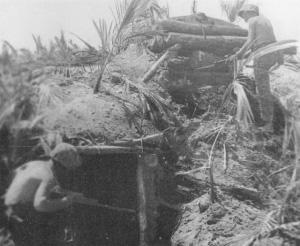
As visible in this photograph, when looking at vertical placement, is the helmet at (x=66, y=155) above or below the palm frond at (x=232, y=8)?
below

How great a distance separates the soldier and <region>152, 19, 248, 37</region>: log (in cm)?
53

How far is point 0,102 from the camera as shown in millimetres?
3922

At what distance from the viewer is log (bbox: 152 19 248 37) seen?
6.16 metres

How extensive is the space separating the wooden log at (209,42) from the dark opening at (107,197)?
2292mm

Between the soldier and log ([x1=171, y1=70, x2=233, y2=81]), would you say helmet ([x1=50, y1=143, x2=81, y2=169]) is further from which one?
the soldier

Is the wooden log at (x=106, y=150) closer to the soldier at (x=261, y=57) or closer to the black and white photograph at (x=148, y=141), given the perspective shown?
the black and white photograph at (x=148, y=141)

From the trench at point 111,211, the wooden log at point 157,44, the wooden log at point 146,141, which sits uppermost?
the wooden log at point 157,44

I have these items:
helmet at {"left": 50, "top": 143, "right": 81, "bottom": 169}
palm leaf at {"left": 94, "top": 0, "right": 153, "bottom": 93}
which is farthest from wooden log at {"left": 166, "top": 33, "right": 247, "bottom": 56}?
helmet at {"left": 50, "top": 143, "right": 81, "bottom": 169}

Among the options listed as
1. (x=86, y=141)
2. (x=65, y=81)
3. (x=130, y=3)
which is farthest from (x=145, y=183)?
(x=130, y=3)

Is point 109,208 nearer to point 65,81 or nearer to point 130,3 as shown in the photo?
point 65,81

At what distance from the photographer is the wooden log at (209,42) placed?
615 centimetres

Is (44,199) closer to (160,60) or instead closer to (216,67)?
(160,60)

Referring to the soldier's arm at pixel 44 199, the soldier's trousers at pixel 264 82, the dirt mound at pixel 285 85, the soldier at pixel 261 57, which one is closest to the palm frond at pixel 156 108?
the soldier at pixel 261 57

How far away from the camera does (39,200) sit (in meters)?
3.64
